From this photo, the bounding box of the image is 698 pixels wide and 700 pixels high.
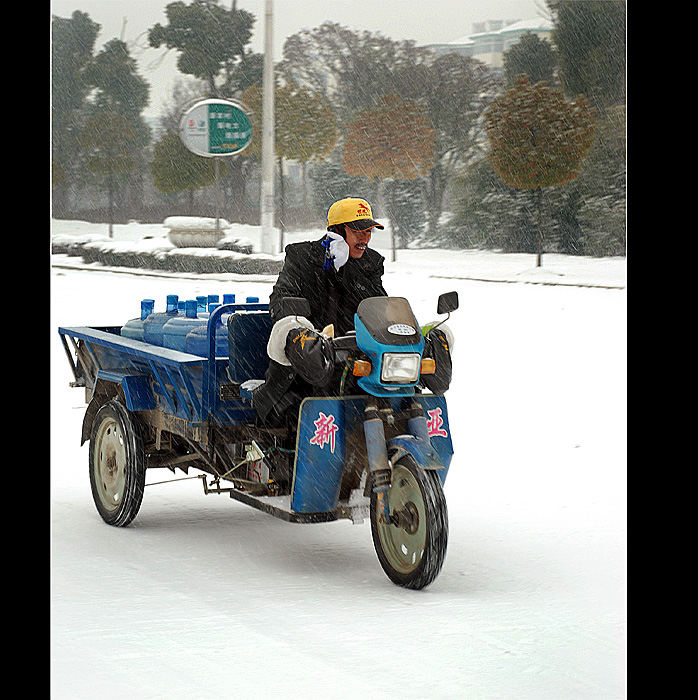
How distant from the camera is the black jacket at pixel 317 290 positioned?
6207 mm

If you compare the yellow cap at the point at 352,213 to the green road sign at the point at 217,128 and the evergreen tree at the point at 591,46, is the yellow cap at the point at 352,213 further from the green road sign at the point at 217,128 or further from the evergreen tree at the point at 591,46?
the evergreen tree at the point at 591,46

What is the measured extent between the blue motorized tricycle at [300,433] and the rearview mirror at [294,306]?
1 centimetres

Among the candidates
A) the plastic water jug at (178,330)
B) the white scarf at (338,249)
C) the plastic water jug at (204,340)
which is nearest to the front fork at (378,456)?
the white scarf at (338,249)

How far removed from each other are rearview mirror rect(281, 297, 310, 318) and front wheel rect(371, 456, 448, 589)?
0.91 meters

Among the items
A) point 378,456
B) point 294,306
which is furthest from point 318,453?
point 294,306

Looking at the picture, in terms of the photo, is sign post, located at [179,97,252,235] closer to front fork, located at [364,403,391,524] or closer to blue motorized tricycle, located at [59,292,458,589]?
blue motorized tricycle, located at [59,292,458,589]

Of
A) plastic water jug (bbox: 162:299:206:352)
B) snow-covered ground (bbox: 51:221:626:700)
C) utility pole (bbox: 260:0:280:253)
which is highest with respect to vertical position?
utility pole (bbox: 260:0:280:253)

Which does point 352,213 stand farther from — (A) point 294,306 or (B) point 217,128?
(B) point 217,128

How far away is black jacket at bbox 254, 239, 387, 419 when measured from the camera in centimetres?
621

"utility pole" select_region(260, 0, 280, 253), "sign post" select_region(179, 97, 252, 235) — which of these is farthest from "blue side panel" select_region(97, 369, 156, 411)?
"sign post" select_region(179, 97, 252, 235)

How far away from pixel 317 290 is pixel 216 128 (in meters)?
17.4

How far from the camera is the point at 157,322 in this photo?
7.44 metres

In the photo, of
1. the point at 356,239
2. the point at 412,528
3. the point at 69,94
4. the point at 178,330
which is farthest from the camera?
the point at 69,94

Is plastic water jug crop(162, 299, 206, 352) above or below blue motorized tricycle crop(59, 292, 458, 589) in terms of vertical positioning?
above
